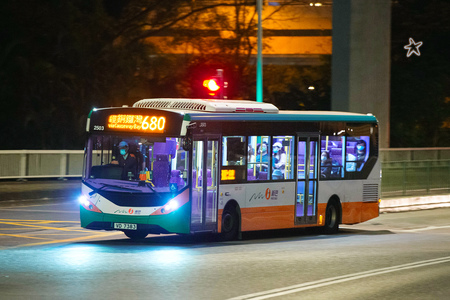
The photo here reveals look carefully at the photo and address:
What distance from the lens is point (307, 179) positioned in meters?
18.5

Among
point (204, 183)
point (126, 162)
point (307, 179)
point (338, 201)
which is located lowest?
point (338, 201)

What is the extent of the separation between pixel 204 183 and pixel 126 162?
1445 millimetres

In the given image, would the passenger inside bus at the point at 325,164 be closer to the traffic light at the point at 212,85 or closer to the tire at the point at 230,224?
the tire at the point at 230,224

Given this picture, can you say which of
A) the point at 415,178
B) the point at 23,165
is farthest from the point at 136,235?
the point at 23,165

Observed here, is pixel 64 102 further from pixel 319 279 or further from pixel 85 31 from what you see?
pixel 319 279

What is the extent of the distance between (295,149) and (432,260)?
192 inches

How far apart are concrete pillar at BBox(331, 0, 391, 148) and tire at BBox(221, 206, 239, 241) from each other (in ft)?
50.6

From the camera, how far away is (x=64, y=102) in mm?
36281

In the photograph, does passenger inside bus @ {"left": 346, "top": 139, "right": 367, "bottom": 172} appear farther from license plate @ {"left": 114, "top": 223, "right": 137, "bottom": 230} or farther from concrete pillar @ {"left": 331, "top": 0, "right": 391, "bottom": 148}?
concrete pillar @ {"left": 331, "top": 0, "right": 391, "bottom": 148}

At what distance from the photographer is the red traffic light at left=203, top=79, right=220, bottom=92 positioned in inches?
943

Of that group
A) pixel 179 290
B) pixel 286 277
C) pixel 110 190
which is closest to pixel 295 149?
pixel 110 190

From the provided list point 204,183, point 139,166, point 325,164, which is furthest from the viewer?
point 325,164

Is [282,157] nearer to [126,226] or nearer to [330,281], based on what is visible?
[126,226]

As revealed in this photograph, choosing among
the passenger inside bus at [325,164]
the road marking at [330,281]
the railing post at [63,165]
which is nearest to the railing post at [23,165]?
the railing post at [63,165]
